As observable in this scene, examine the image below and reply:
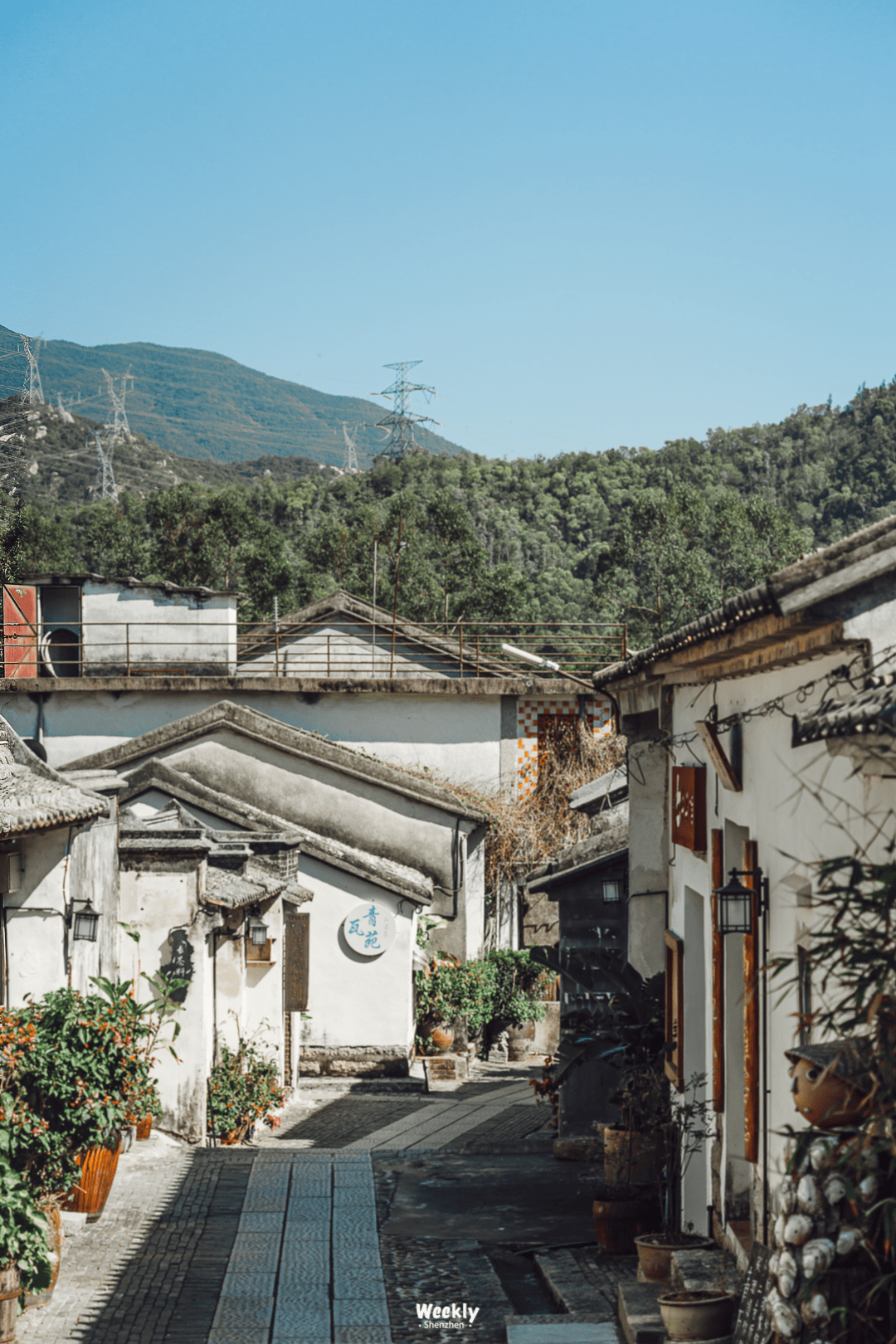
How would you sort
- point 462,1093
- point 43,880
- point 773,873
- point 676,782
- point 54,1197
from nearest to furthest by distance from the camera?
point 773,873
point 54,1197
point 676,782
point 43,880
point 462,1093

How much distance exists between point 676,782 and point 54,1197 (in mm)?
4952

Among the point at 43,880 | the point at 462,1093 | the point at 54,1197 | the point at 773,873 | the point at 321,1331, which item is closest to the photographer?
the point at 773,873

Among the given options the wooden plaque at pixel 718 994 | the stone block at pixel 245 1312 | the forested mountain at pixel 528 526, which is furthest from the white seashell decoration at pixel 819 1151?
the forested mountain at pixel 528 526

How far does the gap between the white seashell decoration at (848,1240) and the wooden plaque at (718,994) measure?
3097 millimetres

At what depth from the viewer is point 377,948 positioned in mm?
18297

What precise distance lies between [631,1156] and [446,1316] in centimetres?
210

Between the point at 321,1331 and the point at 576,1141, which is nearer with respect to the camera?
the point at 321,1331

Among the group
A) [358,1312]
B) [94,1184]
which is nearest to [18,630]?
[94,1184]

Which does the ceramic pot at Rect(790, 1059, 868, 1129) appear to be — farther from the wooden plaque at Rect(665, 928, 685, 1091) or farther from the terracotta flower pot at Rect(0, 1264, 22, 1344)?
the terracotta flower pot at Rect(0, 1264, 22, 1344)

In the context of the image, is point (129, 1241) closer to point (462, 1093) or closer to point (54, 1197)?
point (54, 1197)

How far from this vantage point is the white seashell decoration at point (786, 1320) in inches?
Answer: 156

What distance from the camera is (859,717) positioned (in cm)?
370

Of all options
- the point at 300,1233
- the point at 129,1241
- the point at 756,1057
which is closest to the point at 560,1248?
the point at 300,1233

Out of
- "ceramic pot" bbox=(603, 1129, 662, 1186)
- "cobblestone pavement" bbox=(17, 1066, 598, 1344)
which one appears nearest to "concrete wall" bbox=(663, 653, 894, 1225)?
"ceramic pot" bbox=(603, 1129, 662, 1186)
